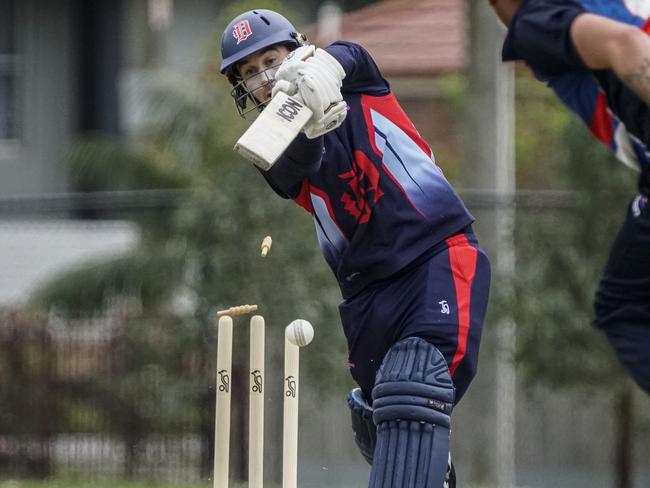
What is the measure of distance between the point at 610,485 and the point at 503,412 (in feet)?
3.11

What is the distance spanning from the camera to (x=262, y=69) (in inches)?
192

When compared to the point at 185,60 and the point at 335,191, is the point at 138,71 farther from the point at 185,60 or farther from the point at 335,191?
the point at 335,191

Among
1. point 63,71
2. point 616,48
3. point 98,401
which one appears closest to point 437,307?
point 616,48

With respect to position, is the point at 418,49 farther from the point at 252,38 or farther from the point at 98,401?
the point at 252,38

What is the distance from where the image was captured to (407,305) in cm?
485

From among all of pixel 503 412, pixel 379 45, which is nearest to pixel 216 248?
pixel 503 412

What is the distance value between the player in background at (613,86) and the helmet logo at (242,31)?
0.79 metres

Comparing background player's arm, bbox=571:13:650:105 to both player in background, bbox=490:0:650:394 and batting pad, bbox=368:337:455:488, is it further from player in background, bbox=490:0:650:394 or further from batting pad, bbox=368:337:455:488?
batting pad, bbox=368:337:455:488

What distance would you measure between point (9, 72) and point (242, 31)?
49.9ft

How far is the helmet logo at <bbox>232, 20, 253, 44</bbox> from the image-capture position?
484 cm

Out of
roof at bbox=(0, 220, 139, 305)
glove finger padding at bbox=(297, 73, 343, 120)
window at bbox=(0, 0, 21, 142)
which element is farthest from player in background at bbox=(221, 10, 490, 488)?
window at bbox=(0, 0, 21, 142)

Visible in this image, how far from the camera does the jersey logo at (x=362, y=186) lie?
4867 millimetres

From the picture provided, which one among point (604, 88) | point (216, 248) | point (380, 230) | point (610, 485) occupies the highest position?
point (604, 88)

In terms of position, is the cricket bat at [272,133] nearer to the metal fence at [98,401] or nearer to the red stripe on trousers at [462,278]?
the red stripe on trousers at [462,278]
